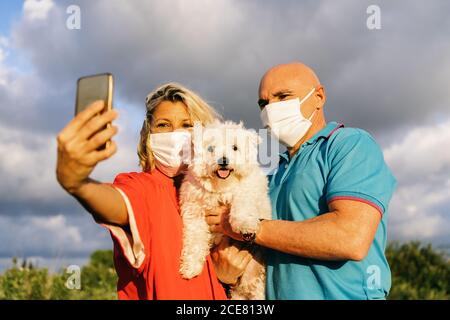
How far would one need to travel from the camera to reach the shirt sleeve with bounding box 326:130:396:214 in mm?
4621

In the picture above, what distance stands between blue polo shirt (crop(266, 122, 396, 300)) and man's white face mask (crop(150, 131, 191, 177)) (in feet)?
3.63

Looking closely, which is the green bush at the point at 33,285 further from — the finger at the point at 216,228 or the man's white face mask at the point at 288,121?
the man's white face mask at the point at 288,121

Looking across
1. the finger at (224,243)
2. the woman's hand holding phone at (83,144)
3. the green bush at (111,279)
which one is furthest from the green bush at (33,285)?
the woman's hand holding phone at (83,144)

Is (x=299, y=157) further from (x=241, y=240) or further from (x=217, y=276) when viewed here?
(x=217, y=276)

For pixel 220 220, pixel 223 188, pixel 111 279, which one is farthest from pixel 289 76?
pixel 111 279

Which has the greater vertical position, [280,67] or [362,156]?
[280,67]

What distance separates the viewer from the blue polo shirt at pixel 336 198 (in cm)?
467

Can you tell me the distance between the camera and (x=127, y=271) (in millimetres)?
4477

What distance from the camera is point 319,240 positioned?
4.50 m

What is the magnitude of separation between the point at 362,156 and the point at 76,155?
2649 millimetres

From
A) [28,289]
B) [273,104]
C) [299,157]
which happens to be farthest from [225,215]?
[28,289]

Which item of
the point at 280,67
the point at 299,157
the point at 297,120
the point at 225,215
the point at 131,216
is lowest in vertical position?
the point at 131,216

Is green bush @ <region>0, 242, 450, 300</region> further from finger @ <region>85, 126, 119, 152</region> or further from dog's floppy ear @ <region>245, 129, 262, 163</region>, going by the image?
finger @ <region>85, 126, 119, 152</region>

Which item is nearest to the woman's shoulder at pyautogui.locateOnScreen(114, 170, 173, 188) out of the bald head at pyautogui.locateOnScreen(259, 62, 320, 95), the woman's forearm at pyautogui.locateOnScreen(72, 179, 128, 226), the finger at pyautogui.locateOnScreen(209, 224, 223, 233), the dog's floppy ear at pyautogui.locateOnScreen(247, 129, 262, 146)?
the woman's forearm at pyautogui.locateOnScreen(72, 179, 128, 226)
